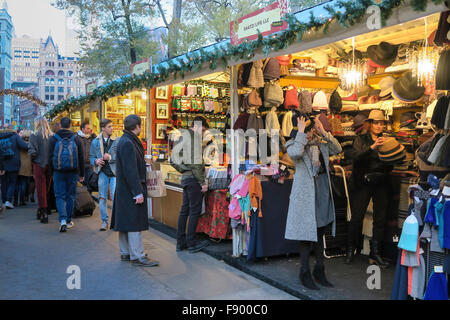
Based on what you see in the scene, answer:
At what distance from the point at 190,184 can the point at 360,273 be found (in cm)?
256

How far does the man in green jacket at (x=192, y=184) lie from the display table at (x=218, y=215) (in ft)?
0.82

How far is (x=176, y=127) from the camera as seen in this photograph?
30.2 ft

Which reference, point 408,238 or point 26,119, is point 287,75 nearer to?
point 408,238

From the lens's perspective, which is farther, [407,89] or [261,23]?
[407,89]

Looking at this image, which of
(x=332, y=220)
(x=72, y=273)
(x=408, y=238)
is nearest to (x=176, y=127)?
(x=72, y=273)

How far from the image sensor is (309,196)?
14.4ft

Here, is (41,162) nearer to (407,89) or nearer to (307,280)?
(307,280)

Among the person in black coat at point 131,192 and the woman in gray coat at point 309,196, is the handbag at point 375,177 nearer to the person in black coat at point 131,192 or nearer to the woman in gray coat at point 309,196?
the woman in gray coat at point 309,196

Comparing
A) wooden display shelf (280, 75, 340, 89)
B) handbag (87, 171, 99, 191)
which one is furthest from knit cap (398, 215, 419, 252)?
handbag (87, 171, 99, 191)

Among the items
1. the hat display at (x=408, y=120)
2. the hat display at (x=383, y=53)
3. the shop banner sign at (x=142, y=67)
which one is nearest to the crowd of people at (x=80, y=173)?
the shop banner sign at (x=142, y=67)

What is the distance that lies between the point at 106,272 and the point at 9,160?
240 inches

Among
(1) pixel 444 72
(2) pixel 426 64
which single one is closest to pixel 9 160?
(2) pixel 426 64
